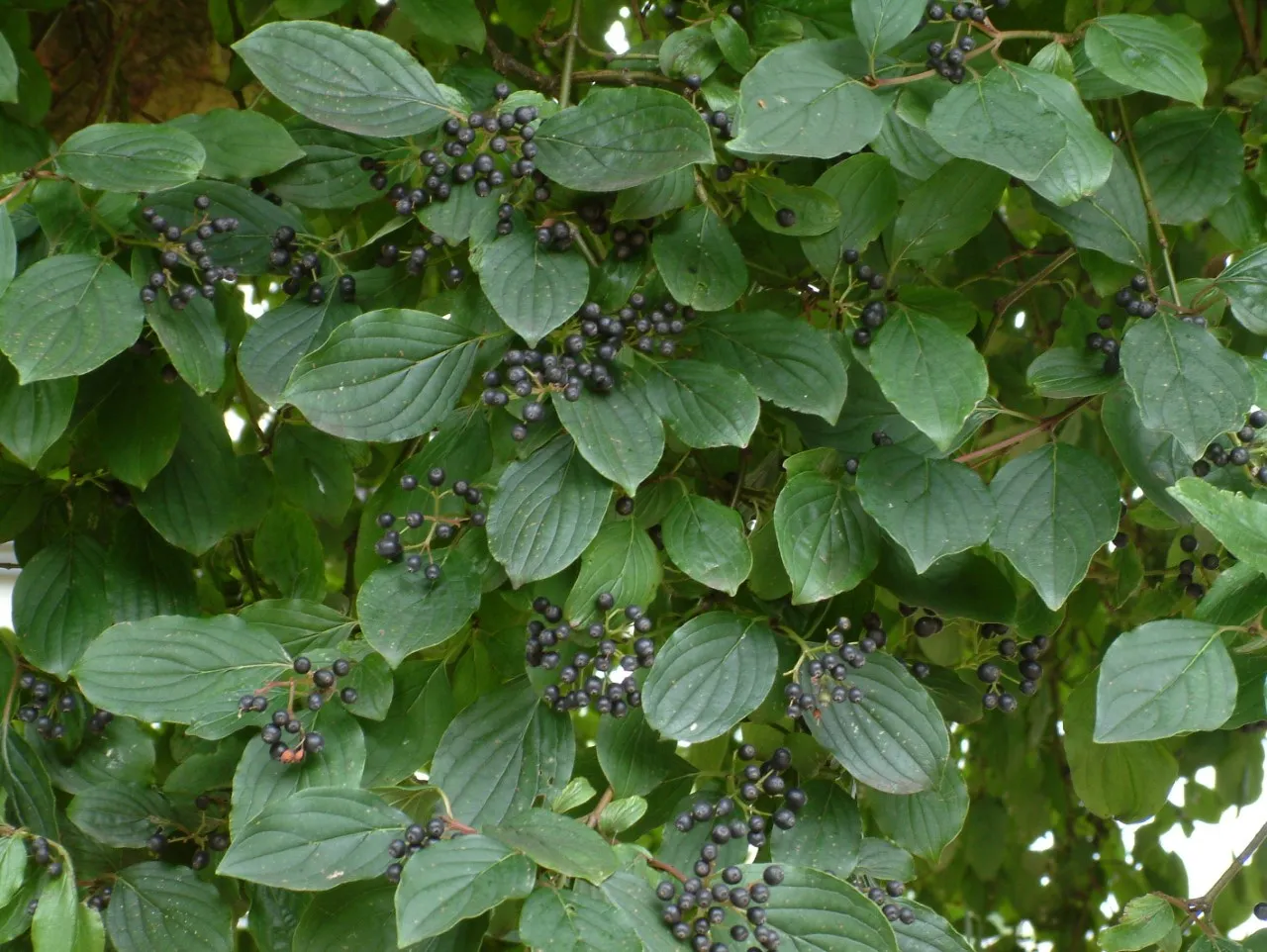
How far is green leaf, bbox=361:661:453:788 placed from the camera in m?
0.93

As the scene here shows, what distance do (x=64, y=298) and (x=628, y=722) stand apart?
505 mm

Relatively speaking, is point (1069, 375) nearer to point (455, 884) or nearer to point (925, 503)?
point (925, 503)

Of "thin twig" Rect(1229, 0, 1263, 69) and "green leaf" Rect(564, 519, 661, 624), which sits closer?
"green leaf" Rect(564, 519, 661, 624)

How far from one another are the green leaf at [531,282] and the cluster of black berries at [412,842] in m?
0.32

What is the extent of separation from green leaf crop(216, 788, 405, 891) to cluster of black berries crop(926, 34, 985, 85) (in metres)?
0.63

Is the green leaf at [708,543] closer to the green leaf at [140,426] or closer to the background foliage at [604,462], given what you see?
the background foliage at [604,462]

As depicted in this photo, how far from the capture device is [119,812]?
0.96 m

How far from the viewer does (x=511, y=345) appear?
35.2 inches

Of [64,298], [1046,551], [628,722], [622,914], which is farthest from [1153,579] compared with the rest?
[64,298]

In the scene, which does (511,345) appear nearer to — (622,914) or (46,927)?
Answer: (622,914)

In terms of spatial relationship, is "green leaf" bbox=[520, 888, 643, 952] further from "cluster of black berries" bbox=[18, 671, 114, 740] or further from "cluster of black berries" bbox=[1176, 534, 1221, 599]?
"cluster of black berries" bbox=[1176, 534, 1221, 599]

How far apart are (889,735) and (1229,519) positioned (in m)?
0.28

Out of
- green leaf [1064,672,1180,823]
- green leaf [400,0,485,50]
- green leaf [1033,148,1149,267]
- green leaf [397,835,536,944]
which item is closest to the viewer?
green leaf [397,835,536,944]

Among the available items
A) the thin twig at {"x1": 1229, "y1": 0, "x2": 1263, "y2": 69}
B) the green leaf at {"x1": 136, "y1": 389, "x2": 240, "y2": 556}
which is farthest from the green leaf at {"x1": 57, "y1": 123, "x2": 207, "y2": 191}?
the thin twig at {"x1": 1229, "y1": 0, "x2": 1263, "y2": 69}
